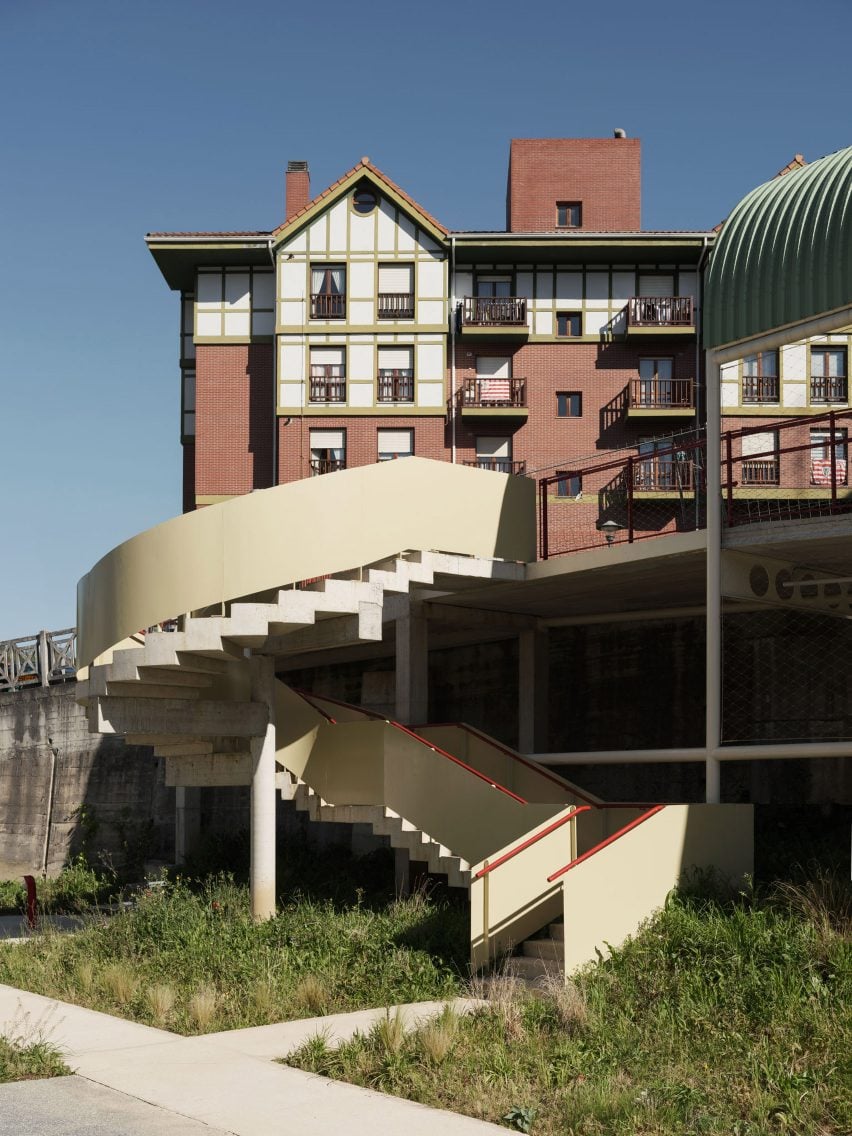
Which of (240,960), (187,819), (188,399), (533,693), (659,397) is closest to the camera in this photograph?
(240,960)

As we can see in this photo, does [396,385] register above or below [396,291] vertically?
below

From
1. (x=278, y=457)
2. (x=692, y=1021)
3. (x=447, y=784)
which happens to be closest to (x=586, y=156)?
(x=278, y=457)

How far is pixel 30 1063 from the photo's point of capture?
1084 centimetres

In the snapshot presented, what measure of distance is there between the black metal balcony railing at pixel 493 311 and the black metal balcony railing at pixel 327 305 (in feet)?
11.4

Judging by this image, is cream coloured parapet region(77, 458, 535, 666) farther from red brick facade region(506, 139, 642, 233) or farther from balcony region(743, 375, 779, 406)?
red brick facade region(506, 139, 642, 233)

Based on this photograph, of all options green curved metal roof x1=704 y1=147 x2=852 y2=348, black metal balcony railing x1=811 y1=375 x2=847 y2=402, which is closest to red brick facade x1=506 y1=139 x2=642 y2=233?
black metal balcony railing x1=811 y1=375 x2=847 y2=402

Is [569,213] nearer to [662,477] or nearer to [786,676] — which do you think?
[662,477]

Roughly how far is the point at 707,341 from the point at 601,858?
6889 mm

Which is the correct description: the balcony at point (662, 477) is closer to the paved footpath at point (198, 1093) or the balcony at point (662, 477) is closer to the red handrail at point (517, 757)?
the red handrail at point (517, 757)

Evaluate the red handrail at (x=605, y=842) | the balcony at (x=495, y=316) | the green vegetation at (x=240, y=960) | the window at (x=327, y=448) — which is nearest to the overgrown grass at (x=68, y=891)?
the green vegetation at (x=240, y=960)

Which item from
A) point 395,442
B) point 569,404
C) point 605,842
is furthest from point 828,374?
point 605,842

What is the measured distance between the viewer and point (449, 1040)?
10867mm

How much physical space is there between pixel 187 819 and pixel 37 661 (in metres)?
11.1

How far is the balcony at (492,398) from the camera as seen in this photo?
39.7 meters
